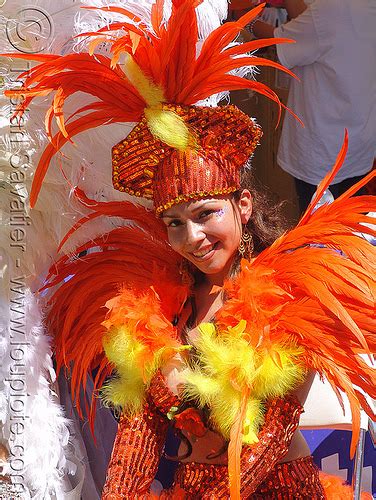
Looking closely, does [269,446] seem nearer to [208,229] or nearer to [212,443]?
[212,443]

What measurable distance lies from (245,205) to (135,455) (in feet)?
1.87

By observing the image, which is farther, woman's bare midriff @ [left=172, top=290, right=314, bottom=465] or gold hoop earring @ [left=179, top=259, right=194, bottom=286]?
gold hoop earring @ [left=179, top=259, right=194, bottom=286]

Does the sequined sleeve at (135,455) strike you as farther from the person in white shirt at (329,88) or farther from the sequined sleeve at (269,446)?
the person in white shirt at (329,88)

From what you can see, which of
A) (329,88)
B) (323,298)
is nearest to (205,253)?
(323,298)

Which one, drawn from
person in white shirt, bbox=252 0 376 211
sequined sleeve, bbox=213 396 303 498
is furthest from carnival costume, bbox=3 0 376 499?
person in white shirt, bbox=252 0 376 211

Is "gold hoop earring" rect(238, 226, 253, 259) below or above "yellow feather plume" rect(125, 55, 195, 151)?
below

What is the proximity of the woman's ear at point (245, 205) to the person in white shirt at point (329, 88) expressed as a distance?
1.44 metres

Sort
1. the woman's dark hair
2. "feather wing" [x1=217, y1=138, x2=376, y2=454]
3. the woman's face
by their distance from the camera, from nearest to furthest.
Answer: "feather wing" [x1=217, y1=138, x2=376, y2=454] → the woman's face → the woman's dark hair

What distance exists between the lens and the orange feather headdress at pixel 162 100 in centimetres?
151

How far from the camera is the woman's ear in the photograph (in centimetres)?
163

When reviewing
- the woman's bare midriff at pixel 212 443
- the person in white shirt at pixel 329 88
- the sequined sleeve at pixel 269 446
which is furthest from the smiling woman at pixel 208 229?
the person in white shirt at pixel 329 88

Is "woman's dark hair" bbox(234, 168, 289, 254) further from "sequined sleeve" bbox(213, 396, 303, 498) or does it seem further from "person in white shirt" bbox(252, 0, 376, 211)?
"person in white shirt" bbox(252, 0, 376, 211)

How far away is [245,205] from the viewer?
1.64m

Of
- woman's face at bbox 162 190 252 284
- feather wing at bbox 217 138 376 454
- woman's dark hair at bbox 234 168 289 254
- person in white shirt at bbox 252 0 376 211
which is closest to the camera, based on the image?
feather wing at bbox 217 138 376 454
